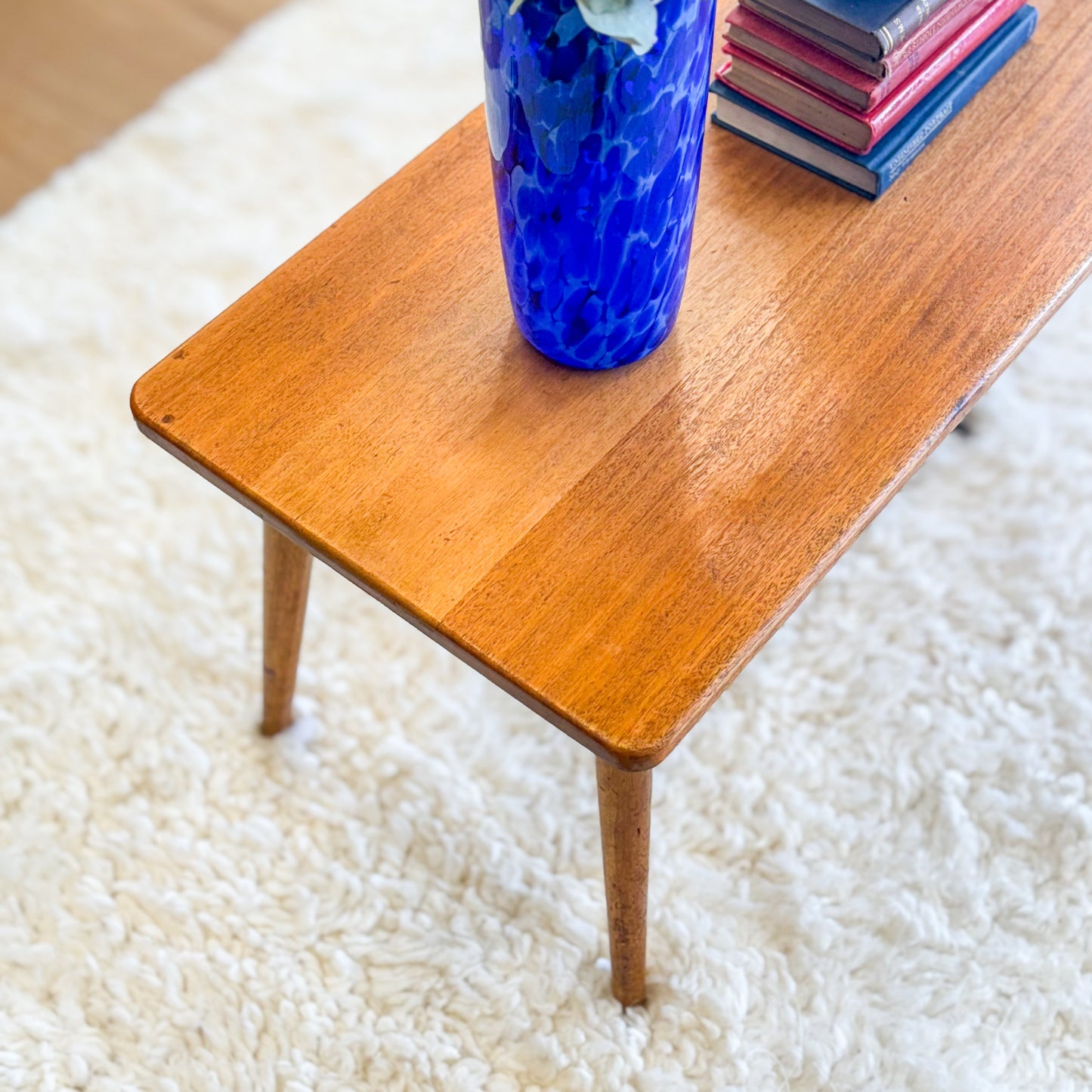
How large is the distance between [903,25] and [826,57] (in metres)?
0.06

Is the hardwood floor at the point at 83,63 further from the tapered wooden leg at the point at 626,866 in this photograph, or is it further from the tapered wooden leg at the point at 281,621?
the tapered wooden leg at the point at 626,866

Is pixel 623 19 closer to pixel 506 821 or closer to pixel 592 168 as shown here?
pixel 592 168

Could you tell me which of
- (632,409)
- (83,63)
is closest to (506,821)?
(632,409)

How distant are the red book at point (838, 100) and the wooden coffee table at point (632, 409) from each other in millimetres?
45

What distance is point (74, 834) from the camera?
3.74 ft

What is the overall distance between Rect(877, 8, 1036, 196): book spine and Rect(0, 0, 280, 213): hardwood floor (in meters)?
1.17

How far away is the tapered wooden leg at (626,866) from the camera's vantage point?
0.83 meters

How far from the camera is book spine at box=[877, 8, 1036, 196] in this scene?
0.97m

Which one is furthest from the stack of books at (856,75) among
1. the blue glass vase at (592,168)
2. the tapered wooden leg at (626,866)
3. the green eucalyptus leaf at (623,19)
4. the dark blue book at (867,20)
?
the tapered wooden leg at (626,866)

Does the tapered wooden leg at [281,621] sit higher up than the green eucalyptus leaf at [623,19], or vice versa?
the green eucalyptus leaf at [623,19]

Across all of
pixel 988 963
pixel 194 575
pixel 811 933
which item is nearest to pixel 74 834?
pixel 194 575

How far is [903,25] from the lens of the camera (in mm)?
893

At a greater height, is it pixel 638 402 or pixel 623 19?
pixel 623 19

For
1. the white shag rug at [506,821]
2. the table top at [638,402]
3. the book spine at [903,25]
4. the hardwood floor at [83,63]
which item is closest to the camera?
the table top at [638,402]
